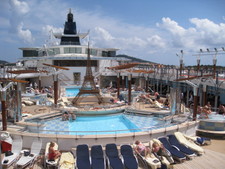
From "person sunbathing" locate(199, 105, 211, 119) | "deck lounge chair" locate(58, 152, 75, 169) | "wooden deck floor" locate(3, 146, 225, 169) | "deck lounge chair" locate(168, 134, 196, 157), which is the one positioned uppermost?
"person sunbathing" locate(199, 105, 211, 119)

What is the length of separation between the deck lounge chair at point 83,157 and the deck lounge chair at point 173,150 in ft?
10.2

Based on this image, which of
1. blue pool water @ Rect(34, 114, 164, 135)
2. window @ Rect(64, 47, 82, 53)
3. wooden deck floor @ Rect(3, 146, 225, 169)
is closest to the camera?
wooden deck floor @ Rect(3, 146, 225, 169)

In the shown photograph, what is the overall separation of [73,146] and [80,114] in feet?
15.6

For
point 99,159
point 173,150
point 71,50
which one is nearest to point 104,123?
point 99,159

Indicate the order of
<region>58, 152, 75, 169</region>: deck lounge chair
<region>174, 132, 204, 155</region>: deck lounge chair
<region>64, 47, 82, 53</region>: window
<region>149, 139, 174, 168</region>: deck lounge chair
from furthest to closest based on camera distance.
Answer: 1. <region>64, 47, 82, 53</region>: window
2. <region>174, 132, 204, 155</region>: deck lounge chair
3. <region>149, 139, 174, 168</region>: deck lounge chair
4. <region>58, 152, 75, 169</region>: deck lounge chair

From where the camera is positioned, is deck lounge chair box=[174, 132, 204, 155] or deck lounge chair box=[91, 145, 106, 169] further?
deck lounge chair box=[174, 132, 204, 155]

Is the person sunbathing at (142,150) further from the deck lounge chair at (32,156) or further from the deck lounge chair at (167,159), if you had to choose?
the deck lounge chair at (32,156)

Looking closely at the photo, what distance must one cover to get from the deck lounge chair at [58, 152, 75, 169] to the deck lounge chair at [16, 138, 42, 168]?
100cm

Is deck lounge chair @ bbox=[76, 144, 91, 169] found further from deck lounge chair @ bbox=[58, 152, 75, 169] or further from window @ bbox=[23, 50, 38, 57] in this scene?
window @ bbox=[23, 50, 38, 57]

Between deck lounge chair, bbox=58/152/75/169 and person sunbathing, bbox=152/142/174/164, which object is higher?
person sunbathing, bbox=152/142/174/164

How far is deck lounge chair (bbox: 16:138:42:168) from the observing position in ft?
22.4

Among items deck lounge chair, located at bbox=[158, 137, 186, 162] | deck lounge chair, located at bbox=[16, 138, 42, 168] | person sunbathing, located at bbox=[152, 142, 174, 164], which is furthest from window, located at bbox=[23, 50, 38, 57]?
person sunbathing, located at bbox=[152, 142, 174, 164]

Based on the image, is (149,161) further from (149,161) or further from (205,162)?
(205,162)

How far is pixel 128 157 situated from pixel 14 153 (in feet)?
13.7
